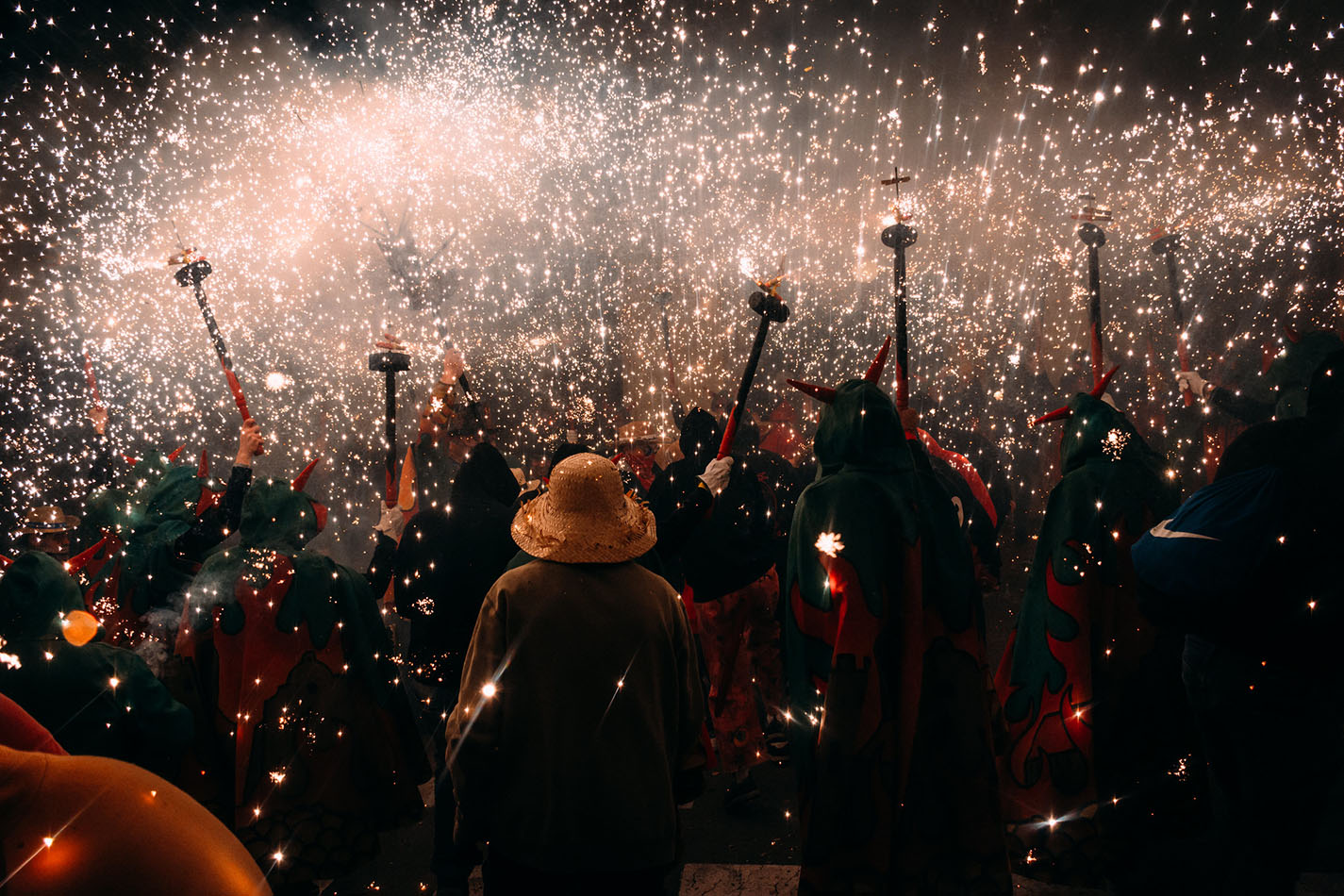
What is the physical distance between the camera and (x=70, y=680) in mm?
2283

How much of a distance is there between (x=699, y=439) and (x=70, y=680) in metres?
3.70

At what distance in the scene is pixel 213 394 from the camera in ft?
32.8

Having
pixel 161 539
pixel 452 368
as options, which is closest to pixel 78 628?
pixel 161 539

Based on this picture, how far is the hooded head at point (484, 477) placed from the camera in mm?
3742

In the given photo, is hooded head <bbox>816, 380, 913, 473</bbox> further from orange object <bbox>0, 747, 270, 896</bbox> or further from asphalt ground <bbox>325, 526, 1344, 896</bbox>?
orange object <bbox>0, 747, 270, 896</bbox>

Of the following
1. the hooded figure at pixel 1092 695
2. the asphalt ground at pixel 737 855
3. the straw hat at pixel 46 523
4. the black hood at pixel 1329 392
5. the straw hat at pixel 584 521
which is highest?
the black hood at pixel 1329 392

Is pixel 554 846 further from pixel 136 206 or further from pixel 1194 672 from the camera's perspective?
pixel 136 206

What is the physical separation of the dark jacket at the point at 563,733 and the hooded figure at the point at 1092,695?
6.72 feet

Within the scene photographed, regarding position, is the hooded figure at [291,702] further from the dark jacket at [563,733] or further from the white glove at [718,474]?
the white glove at [718,474]

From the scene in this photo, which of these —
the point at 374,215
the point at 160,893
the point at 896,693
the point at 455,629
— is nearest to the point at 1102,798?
the point at 896,693

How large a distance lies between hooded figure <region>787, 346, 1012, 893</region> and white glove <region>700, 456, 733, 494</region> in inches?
44.1

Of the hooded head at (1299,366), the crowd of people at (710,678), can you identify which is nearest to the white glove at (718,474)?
the crowd of people at (710,678)

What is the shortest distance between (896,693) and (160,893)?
2607 mm

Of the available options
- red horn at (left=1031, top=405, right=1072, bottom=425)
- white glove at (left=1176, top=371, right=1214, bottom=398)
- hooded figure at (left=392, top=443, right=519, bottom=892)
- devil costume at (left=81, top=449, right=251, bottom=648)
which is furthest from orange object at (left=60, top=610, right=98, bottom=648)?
white glove at (left=1176, top=371, right=1214, bottom=398)
